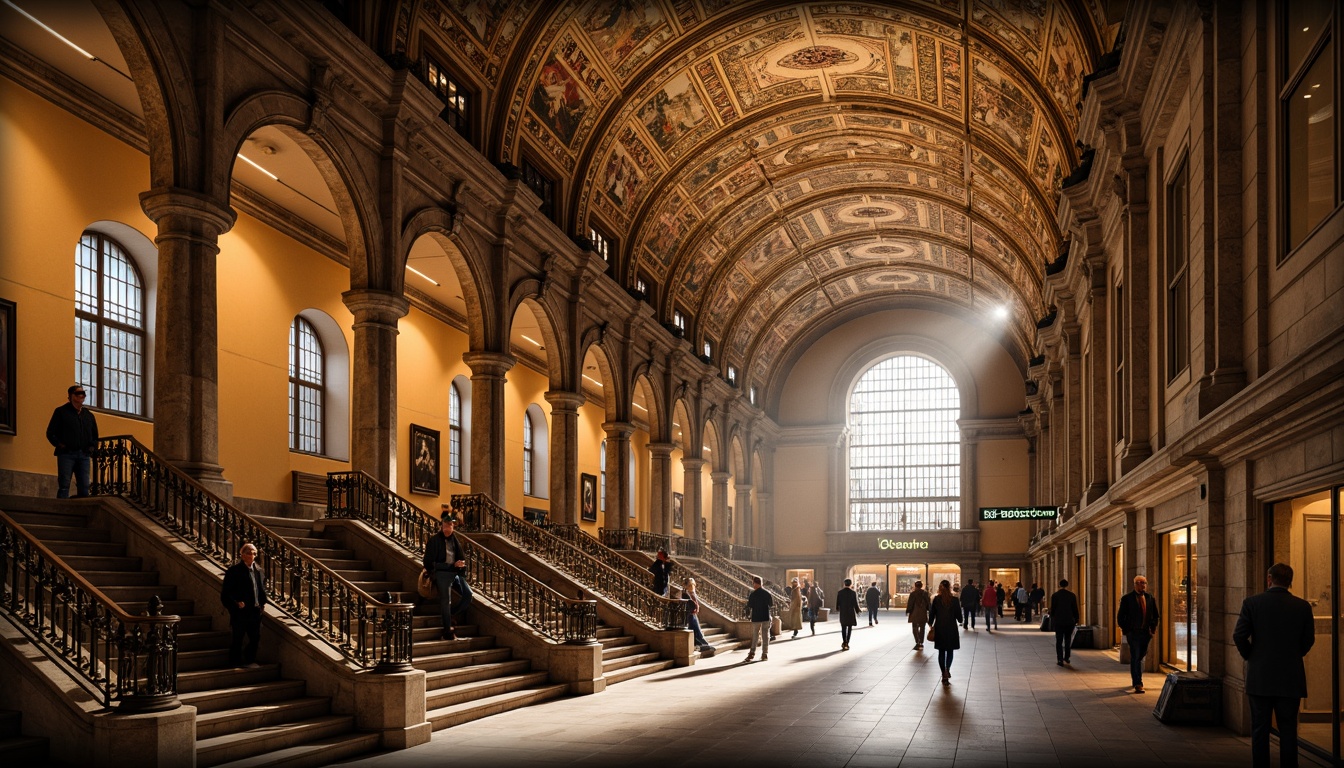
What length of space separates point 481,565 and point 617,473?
14.5 m

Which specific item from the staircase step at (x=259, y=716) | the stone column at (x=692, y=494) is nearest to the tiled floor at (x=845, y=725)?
the staircase step at (x=259, y=716)

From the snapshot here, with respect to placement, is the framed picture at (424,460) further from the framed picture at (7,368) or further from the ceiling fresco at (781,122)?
the framed picture at (7,368)

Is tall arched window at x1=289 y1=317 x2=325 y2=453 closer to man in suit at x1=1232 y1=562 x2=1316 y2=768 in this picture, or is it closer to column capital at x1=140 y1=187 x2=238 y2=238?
column capital at x1=140 y1=187 x2=238 y2=238

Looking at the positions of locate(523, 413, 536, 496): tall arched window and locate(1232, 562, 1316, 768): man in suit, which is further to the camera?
locate(523, 413, 536, 496): tall arched window

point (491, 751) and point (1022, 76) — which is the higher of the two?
point (1022, 76)

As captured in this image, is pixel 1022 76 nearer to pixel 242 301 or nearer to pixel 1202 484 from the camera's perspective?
pixel 1202 484

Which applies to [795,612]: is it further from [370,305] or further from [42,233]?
[42,233]

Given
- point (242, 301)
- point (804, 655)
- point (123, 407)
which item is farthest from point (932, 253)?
point (123, 407)

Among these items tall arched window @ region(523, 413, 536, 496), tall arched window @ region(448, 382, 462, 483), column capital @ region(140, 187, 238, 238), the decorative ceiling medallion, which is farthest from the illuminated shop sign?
column capital @ region(140, 187, 238, 238)

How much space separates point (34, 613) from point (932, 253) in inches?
1575

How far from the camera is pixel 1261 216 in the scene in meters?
10.4

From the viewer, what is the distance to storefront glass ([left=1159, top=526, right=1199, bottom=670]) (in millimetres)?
13547

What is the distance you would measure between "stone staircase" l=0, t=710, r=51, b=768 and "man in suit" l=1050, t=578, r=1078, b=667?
1569 centimetres

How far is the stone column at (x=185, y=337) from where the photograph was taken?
43.1ft
